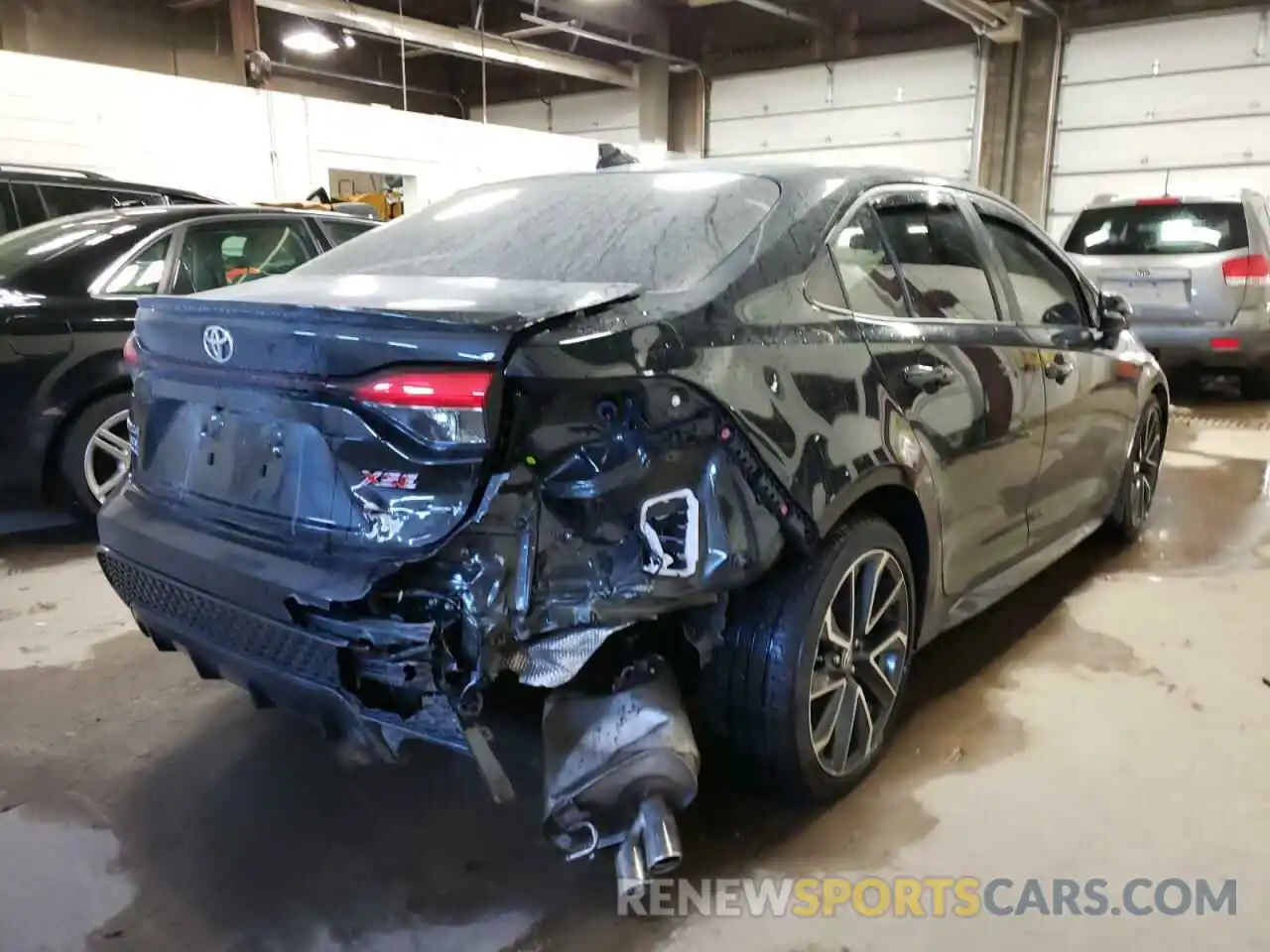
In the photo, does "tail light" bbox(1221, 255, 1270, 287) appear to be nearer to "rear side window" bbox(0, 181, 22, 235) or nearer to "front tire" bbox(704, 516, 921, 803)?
"front tire" bbox(704, 516, 921, 803)

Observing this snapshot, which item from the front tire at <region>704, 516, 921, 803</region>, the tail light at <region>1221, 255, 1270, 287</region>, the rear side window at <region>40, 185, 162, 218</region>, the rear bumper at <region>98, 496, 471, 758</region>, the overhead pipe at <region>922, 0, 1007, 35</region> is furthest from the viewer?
the overhead pipe at <region>922, 0, 1007, 35</region>

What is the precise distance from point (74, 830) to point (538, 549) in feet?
4.57

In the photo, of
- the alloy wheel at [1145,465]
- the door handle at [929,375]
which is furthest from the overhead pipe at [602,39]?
the door handle at [929,375]

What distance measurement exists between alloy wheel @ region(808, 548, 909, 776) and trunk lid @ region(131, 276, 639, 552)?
0.90 metres

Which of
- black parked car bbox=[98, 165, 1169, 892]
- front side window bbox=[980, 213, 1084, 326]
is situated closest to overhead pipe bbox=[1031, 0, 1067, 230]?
front side window bbox=[980, 213, 1084, 326]

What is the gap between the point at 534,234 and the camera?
2434mm

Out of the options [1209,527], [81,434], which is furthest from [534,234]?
[1209,527]

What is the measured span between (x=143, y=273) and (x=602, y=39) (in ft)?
33.1

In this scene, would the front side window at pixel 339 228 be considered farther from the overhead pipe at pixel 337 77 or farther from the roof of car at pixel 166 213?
the overhead pipe at pixel 337 77

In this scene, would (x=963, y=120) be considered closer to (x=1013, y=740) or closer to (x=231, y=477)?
(x=1013, y=740)

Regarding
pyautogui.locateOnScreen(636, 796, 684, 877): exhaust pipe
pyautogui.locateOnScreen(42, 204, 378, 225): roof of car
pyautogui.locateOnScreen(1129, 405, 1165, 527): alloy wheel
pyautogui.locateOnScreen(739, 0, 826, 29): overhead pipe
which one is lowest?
pyautogui.locateOnScreen(636, 796, 684, 877): exhaust pipe

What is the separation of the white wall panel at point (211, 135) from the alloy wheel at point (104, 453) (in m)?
5.35

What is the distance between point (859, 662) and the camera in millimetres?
2354

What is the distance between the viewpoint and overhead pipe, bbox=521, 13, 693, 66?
12.1m
